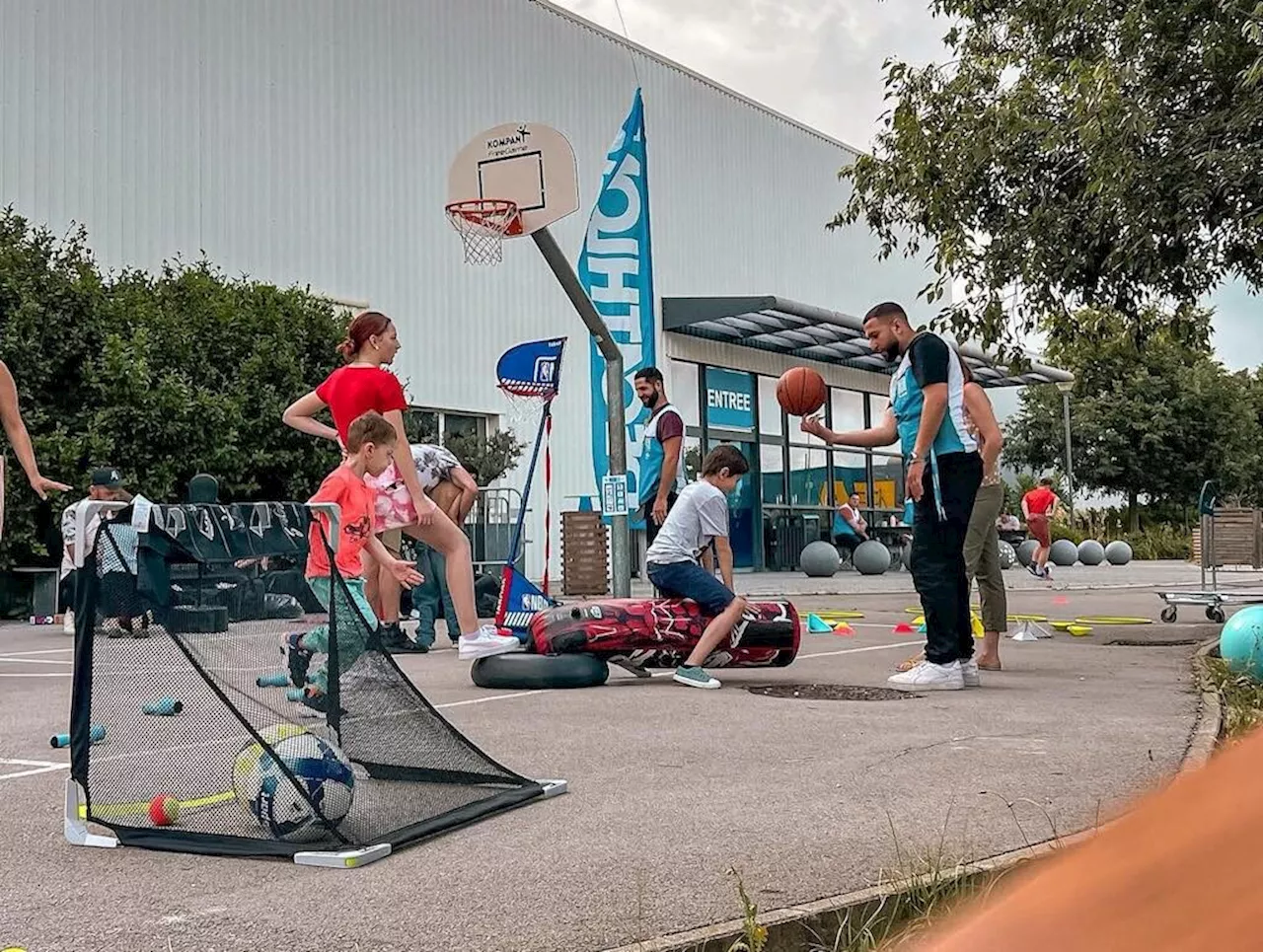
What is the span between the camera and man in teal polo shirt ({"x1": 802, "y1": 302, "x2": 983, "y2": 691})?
7078 millimetres

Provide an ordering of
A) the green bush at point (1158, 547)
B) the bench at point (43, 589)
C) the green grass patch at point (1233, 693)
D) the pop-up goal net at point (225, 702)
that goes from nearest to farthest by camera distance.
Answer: the pop-up goal net at point (225, 702), the green grass patch at point (1233, 693), the bench at point (43, 589), the green bush at point (1158, 547)

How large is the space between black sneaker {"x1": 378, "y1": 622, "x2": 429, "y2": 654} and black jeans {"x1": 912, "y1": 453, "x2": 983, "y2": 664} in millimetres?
3949

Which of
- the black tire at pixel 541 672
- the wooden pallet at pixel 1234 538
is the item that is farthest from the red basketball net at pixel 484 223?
the wooden pallet at pixel 1234 538

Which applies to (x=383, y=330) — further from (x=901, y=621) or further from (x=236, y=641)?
(x=901, y=621)

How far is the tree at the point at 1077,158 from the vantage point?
8.72m

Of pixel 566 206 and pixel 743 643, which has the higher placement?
pixel 566 206

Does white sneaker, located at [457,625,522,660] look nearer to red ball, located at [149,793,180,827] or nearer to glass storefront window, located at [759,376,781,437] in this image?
red ball, located at [149,793,180,827]

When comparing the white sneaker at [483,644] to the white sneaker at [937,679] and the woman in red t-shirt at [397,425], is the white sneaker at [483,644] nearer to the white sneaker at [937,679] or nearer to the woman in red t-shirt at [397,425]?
the woman in red t-shirt at [397,425]

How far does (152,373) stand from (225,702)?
13557 mm

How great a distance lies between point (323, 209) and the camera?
75.9ft

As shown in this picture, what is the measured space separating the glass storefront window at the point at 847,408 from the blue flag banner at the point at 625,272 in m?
21.6

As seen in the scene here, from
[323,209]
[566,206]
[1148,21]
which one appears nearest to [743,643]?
[1148,21]

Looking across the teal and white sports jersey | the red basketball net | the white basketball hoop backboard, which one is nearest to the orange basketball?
the teal and white sports jersey

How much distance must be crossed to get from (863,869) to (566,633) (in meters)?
4.15
